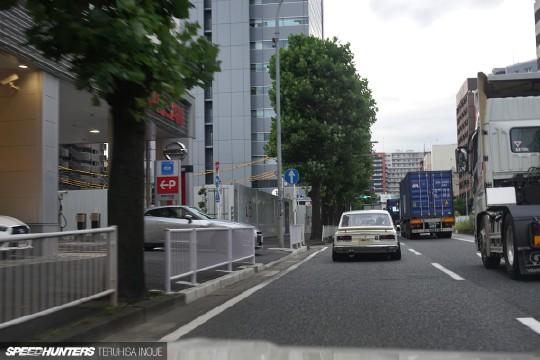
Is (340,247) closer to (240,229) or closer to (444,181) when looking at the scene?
(240,229)

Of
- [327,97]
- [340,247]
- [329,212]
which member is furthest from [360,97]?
[340,247]

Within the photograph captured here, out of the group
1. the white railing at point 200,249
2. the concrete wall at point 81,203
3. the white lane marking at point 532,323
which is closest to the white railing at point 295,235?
the white railing at point 200,249

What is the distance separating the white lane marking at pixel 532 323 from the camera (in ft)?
18.4

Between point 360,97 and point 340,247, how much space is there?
15992 millimetres

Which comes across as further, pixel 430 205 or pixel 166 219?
pixel 430 205

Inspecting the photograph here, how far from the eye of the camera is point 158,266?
12.3 m

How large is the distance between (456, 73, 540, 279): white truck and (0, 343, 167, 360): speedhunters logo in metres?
6.64

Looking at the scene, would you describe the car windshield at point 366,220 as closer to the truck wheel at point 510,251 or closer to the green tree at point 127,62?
the truck wheel at point 510,251

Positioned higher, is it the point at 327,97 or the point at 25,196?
the point at 327,97

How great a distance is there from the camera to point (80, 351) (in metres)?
4.97

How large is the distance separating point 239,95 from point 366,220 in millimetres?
47254

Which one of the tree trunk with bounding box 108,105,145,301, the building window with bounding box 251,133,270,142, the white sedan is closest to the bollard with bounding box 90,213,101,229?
the white sedan

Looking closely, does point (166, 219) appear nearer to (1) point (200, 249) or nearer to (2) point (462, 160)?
(1) point (200, 249)

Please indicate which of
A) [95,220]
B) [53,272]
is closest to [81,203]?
[95,220]
